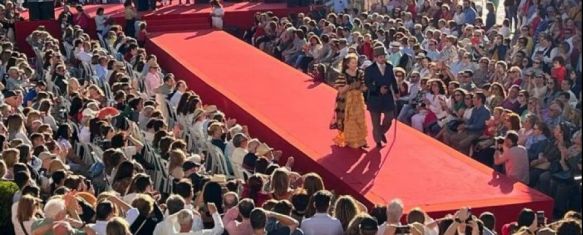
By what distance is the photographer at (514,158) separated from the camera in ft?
40.5

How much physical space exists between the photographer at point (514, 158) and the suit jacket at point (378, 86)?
1.44m

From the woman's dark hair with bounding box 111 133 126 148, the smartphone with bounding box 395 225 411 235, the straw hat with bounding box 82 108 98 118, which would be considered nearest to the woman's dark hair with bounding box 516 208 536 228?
the smartphone with bounding box 395 225 411 235

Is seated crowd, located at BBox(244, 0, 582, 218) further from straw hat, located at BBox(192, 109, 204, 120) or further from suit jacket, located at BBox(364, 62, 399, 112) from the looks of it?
straw hat, located at BBox(192, 109, 204, 120)

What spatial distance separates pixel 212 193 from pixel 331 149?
13.8 ft

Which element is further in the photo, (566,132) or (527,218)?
(566,132)

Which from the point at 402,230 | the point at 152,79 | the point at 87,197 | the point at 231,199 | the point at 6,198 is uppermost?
the point at 402,230

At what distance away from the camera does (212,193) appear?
9.44 m

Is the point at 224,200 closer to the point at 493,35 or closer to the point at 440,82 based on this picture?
the point at 440,82

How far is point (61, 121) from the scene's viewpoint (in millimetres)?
15062

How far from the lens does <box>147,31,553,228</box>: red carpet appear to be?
1153 cm

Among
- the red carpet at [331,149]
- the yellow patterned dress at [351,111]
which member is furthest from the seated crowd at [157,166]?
the yellow patterned dress at [351,111]

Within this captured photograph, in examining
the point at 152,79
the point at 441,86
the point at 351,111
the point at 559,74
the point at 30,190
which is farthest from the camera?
the point at 152,79

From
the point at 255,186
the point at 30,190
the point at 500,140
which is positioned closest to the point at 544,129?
the point at 500,140

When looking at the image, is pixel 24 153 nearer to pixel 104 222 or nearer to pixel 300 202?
pixel 104 222
